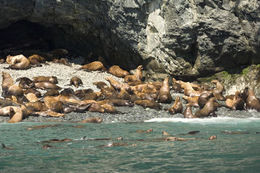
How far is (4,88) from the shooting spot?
16516 mm

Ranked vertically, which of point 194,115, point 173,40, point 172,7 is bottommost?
point 194,115

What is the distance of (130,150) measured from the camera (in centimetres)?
827

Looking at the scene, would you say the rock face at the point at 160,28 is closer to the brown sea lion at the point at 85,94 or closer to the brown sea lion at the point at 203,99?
the brown sea lion at the point at 203,99

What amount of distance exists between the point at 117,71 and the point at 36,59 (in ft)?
14.4

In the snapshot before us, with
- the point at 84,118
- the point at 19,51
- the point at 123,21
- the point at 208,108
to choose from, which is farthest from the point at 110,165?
the point at 19,51

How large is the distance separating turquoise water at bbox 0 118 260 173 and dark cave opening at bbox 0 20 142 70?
1040 cm

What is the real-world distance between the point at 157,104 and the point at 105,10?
750cm

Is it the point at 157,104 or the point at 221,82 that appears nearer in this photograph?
the point at 157,104

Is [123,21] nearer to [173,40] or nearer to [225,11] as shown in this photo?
[173,40]

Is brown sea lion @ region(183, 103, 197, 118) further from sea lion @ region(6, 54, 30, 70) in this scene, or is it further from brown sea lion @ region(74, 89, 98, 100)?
sea lion @ region(6, 54, 30, 70)

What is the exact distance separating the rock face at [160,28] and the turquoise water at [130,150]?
7.43 metres

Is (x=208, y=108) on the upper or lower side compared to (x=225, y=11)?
lower

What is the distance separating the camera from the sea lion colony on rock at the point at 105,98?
46.2 feet

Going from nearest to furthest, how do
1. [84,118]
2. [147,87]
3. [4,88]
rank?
[84,118] → [4,88] → [147,87]
